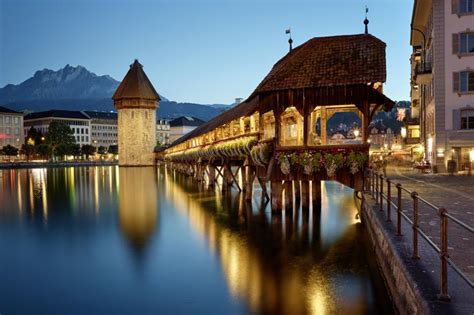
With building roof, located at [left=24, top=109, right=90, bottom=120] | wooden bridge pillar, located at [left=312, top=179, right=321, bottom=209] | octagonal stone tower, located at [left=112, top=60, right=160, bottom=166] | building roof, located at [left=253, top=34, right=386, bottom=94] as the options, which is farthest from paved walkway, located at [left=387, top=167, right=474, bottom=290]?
building roof, located at [left=24, top=109, right=90, bottom=120]

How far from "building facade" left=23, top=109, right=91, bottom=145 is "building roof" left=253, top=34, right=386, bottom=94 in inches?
4799

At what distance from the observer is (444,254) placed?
4617mm

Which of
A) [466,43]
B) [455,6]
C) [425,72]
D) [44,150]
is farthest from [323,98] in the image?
[44,150]

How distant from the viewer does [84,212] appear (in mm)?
21188

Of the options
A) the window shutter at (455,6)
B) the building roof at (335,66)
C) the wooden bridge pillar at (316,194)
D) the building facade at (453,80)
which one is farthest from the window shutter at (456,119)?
the building roof at (335,66)

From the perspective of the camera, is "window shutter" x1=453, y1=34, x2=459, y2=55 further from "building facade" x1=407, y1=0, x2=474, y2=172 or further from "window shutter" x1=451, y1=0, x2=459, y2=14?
"window shutter" x1=451, y1=0, x2=459, y2=14

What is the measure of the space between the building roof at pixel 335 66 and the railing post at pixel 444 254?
32.9 feet

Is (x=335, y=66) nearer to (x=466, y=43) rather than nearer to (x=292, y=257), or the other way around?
(x=292, y=257)

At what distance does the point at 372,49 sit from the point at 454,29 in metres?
14.9

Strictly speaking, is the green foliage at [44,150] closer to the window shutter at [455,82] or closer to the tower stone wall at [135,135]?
the tower stone wall at [135,135]

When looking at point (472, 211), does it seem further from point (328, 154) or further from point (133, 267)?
point (133, 267)

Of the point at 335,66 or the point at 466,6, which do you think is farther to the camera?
the point at 466,6

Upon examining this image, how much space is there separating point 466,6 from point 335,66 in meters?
16.5

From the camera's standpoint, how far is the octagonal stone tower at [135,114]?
76.6 m
